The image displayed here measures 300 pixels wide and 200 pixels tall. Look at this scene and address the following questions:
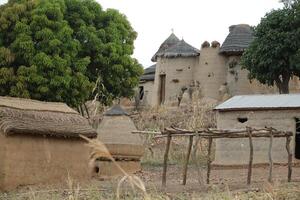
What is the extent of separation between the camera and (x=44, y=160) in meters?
16.2

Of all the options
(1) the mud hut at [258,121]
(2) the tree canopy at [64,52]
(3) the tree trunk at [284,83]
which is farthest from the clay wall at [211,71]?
(1) the mud hut at [258,121]

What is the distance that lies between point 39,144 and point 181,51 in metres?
20.0

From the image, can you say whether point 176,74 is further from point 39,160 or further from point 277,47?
point 39,160

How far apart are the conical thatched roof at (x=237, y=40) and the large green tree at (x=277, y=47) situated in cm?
482

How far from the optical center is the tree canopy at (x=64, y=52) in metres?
23.1

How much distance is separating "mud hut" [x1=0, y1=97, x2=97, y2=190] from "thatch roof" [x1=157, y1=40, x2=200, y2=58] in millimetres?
17769

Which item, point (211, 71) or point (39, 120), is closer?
point (39, 120)

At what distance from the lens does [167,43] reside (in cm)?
3919

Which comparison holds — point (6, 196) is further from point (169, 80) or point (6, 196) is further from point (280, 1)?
point (169, 80)

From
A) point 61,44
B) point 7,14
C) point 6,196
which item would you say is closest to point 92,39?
point 61,44

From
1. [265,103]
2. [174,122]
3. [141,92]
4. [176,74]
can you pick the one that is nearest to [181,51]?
[176,74]

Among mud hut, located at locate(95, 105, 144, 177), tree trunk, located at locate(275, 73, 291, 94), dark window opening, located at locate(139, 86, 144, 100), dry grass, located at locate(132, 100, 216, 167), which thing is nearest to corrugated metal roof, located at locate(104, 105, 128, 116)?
mud hut, located at locate(95, 105, 144, 177)

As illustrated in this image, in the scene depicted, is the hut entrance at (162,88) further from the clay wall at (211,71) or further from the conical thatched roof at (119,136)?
the conical thatched roof at (119,136)

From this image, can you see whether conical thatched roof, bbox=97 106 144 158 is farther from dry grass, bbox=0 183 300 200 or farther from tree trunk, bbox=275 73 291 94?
tree trunk, bbox=275 73 291 94
